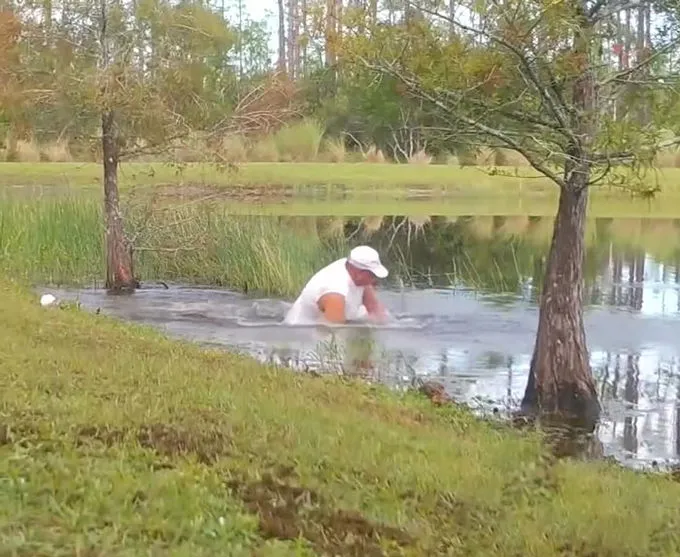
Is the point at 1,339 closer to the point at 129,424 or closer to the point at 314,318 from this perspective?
the point at 129,424

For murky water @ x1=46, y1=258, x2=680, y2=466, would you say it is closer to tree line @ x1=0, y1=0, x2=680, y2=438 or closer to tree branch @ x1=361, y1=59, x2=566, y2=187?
tree line @ x1=0, y1=0, x2=680, y2=438

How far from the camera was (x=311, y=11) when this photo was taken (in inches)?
389

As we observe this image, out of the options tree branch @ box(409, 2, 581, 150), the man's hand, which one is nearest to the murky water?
the man's hand

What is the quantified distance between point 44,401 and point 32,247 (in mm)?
11867

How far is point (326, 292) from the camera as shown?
1351 centimetres

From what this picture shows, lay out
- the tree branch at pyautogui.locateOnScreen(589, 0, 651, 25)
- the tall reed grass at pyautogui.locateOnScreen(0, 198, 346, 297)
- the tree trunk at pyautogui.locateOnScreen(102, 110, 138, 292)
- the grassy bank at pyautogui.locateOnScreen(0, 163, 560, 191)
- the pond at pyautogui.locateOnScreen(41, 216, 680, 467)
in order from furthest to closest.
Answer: the grassy bank at pyautogui.locateOnScreen(0, 163, 560, 191) → the tall reed grass at pyautogui.locateOnScreen(0, 198, 346, 297) → the tree trunk at pyautogui.locateOnScreen(102, 110, 138, 292) → the pond at pyautogui.locateOnScreen(41, 216, 680, 467) → the tree branch at pyautogui.locateOnScreen(589, 0, 651, 25)

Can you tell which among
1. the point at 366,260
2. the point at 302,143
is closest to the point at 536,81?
the point at 366,260

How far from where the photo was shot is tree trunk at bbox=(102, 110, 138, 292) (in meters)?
16.2

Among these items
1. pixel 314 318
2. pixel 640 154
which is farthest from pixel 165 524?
pixel 314 318

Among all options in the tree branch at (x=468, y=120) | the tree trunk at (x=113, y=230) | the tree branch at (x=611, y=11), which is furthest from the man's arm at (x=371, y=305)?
the tree branch at (x=611, y=11)

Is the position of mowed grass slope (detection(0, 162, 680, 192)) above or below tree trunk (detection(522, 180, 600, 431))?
above

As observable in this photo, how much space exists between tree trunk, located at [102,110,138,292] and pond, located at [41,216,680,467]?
0.91 feet

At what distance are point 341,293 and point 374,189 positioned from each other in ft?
79.5

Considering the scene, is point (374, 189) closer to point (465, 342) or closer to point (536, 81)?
point (465, 342)
